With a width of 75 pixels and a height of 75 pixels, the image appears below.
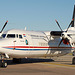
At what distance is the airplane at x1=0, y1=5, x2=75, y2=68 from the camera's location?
1621 cm

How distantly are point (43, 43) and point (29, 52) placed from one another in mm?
2488

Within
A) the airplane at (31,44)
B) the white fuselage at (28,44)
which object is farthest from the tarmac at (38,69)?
the white fuselage at (28,44)

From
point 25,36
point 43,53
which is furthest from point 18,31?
point 43,53

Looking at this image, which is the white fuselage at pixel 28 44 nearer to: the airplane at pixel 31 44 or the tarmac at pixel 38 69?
the airplane at pixel 31 44

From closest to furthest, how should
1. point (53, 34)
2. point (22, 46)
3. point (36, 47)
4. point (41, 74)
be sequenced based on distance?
point (41, 74) < point (22, 46) < point (36, 47) < point (53, 34)

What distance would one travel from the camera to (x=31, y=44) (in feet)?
59.6

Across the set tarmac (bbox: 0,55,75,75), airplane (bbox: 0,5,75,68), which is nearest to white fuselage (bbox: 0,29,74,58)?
airplane (bbox: 0,5,75,68)

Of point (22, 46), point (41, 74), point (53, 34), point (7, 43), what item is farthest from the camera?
point (53, 34)

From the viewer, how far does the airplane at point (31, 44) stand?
53.2 ft

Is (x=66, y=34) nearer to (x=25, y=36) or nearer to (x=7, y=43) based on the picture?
(x=25, y=36)

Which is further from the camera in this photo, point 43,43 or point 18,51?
point 43,43

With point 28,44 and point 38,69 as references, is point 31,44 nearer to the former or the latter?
point 28,44

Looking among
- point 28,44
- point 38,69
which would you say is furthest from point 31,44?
point 38,69

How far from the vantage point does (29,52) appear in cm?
1788
